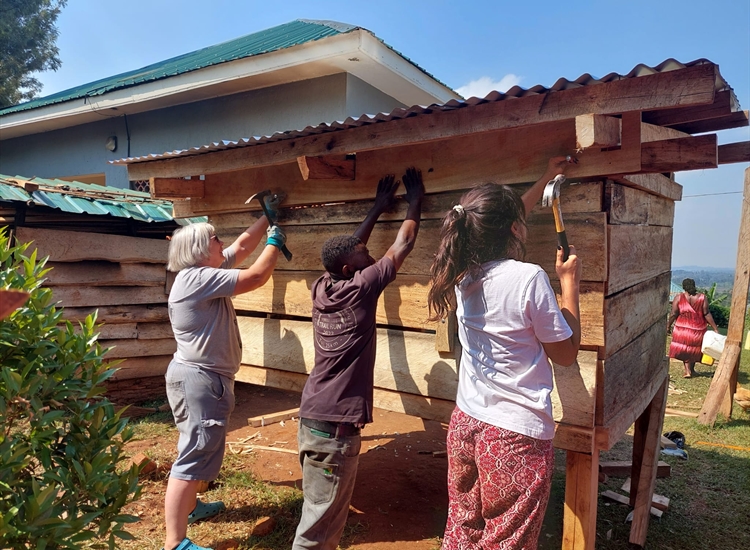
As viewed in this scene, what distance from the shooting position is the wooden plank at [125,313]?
267 inches

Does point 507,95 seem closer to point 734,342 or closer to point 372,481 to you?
point 372,481

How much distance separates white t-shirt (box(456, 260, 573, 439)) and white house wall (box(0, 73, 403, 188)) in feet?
19.5

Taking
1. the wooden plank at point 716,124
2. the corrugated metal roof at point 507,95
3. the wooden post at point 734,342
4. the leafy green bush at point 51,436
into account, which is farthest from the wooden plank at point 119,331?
the wooden post at point 734,342

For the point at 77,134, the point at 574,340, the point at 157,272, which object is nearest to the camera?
the point at 574,340

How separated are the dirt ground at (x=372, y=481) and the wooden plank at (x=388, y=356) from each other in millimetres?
1280

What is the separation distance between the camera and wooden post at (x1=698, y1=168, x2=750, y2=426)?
7219 mm

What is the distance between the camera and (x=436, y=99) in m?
9.27

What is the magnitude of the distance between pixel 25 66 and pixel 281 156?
78.3 ft

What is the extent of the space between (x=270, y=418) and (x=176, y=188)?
139 inches

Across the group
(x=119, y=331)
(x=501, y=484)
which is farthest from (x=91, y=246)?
(x=501, y=484)

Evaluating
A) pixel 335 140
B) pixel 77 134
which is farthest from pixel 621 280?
pixel 77 134

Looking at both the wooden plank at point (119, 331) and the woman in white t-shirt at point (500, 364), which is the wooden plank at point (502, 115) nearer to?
the woman in white t-shirt at point (500, 364)

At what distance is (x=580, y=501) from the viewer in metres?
2.74

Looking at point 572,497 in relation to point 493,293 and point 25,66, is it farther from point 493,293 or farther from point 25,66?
point 25,66
